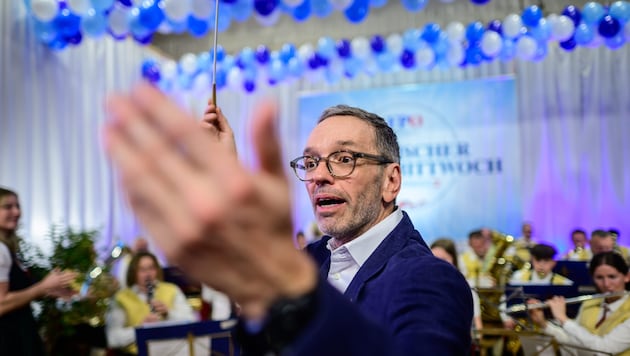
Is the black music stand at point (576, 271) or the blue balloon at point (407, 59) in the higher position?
the blue balloon at point (407, 59)

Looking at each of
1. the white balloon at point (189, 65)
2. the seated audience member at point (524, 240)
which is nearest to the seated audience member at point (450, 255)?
the seated audience member at point (524, 240)

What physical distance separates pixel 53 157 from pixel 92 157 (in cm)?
74

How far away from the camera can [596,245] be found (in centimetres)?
632

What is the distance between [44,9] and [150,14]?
1.08 m

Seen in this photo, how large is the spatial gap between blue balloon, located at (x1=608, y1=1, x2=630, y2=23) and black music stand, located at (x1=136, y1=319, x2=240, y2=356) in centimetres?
560

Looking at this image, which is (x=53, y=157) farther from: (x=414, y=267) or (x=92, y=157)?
(x=414, y=267)

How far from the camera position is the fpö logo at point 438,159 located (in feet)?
29.6

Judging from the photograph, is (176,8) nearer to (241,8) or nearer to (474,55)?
(241,8)

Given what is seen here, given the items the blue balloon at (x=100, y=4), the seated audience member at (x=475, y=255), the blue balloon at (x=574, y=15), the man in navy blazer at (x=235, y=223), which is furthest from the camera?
the blue balloon at (x=574, y=15)

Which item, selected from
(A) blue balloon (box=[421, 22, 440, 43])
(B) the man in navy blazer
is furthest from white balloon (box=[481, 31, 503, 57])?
(B) the man in navy blazer

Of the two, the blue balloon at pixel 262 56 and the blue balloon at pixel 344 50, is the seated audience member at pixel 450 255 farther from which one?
the blue balloon at pixel 262 56

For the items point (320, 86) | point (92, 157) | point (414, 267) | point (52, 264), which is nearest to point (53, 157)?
point (92, 157)

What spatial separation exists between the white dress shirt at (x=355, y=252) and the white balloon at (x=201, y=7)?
490 centimetres

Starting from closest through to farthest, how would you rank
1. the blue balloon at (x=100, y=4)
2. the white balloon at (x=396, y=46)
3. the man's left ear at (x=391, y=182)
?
the man's left ear at (x=391, y=182), the blue balloon at (x=100, y=4), the white balloon at (x=396, y=46)
